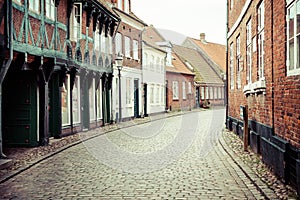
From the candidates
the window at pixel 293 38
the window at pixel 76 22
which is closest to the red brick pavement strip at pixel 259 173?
the window at pixel 293 38

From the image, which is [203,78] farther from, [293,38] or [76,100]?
[293,38]

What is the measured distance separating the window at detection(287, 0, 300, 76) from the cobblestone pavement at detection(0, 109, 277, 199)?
77.2 inches

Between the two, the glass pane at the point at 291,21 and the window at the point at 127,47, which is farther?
the window at the point at 127,47

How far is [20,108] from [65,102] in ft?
11.6

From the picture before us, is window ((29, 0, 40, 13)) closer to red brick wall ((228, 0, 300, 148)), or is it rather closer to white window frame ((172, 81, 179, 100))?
red brick wall ((228, 0, 300, 148))

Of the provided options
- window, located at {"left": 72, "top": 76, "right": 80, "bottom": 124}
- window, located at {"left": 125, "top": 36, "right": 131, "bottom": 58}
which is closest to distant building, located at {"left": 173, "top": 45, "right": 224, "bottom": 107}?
window, located at {"left": 125, "top": 36, "right": 131, "bottom": 58}

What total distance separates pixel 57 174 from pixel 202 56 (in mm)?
51319

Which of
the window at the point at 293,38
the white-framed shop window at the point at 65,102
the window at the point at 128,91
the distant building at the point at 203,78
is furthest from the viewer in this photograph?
the distant building at the point at 203,78

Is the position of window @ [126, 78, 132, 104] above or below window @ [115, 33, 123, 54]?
below

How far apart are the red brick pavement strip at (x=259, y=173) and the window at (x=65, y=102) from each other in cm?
654

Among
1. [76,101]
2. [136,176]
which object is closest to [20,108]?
[76,101]

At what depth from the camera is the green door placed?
14320 mm

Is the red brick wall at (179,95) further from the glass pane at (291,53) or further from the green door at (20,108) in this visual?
the glass pane at (291,53)

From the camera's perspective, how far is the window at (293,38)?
23.4 ft
